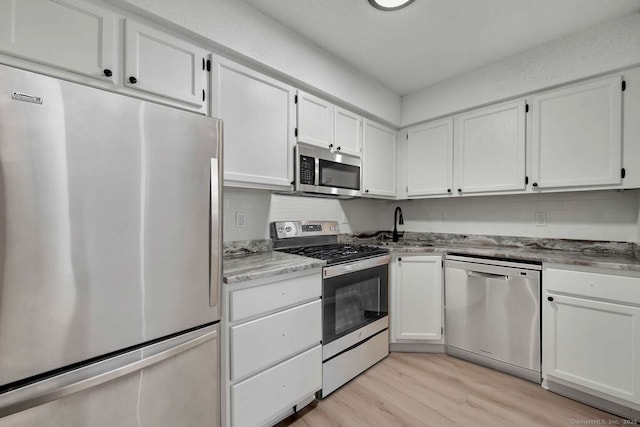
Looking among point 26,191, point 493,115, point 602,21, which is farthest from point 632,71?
point 26,191

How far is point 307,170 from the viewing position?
2.07m

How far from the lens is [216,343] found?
127 centimetres

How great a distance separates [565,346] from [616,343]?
0.83ft

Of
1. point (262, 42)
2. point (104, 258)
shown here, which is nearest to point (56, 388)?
point (104, 258)

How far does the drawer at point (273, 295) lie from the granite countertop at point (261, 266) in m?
0.07

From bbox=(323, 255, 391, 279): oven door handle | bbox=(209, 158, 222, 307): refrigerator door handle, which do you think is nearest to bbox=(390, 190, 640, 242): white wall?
bbox=(323, 255, 391, 279): oven door handle

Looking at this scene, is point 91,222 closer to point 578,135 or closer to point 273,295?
point 273,295

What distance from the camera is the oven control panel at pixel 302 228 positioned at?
7.34ft

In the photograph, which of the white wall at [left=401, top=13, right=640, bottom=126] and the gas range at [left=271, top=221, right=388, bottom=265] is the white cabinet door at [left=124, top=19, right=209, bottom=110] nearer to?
the gas range at [left=271, top=221, right=388, bottom=265]

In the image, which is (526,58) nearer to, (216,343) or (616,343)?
(616,343)

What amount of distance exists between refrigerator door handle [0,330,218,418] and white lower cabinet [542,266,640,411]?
7.90 feet

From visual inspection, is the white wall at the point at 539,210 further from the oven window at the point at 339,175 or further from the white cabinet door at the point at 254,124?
the white cabinet door at the point at 254,124

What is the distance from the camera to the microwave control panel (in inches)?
80.2

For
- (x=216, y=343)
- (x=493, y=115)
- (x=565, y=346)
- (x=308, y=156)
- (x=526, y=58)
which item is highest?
(x=526, y=58)
